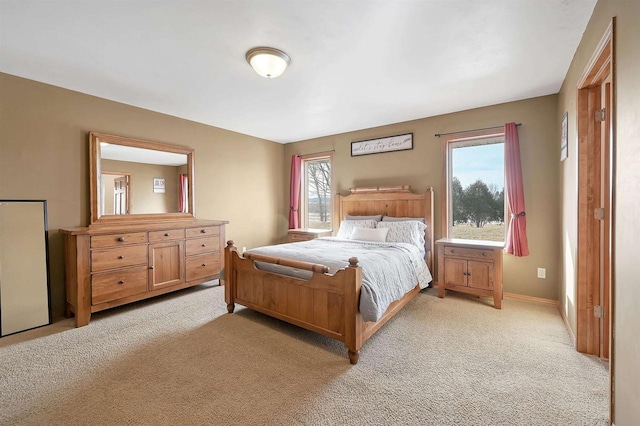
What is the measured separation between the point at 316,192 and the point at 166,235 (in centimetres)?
293

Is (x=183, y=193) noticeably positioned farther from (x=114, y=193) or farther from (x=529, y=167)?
(x=529, y=167)

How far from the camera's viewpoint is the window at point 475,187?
12.2 feet

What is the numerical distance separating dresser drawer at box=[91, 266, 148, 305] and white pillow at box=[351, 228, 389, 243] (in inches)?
107

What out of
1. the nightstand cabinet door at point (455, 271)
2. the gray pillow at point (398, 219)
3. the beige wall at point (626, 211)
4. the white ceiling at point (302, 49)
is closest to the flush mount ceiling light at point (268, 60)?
the white ceiling at point (302, 49)

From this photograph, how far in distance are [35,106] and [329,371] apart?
389 centimetres

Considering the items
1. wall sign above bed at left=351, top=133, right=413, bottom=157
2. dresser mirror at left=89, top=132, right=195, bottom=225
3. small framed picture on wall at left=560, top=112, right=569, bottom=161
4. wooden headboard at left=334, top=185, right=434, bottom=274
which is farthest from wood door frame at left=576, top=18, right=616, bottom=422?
dresser mirror at left=89, top=132, right=195, bottom=225

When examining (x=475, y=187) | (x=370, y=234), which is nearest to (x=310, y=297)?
(x=370, y=234)

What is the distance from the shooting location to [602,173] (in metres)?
2.12

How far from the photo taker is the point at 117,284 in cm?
305

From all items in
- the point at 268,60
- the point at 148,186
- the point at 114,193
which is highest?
the point at 268,60

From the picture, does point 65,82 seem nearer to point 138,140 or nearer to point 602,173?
point 138,140

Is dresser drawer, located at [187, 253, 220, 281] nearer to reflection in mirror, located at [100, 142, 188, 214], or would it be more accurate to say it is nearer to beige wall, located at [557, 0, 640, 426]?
reflection in mirror, located at [100, 142, 188, 214]

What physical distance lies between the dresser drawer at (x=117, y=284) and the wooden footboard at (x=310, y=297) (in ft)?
3.48

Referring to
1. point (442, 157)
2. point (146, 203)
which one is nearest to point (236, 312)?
point (146, 203)
